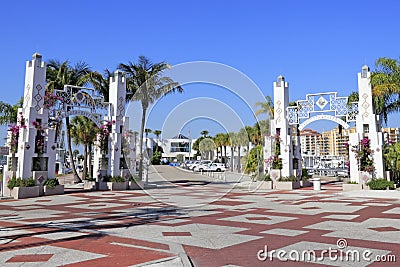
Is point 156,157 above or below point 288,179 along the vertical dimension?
above

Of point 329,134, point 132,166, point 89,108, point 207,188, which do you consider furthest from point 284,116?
point 329,134

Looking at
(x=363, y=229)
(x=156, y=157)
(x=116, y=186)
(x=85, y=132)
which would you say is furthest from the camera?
(x=85, y=132)

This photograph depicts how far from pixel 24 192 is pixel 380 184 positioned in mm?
18558

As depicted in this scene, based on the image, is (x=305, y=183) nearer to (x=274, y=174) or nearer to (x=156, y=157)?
(x=274, y=174)

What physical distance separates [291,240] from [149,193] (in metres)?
14.6

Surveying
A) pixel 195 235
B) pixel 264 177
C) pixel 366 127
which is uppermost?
pixel 366 127

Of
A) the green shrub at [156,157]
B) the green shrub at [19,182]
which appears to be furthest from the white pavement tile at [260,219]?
the green shrub at [19,182]

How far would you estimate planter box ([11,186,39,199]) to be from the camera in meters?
18.9

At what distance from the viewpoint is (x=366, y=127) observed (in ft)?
76.9

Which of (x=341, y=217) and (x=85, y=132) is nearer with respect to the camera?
(x=341, y=217)

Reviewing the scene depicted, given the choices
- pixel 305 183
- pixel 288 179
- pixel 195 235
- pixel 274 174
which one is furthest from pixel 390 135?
pixel 195 235

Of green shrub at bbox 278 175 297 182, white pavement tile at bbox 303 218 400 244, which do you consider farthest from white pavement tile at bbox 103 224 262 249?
green shrub at bbox 278 175 297 182

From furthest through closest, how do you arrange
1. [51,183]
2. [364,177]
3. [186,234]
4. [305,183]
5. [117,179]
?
[305,183], [117,179], [364,177], [51,183], [186,234]

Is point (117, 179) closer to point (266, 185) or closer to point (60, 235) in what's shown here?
point (266, 185)
